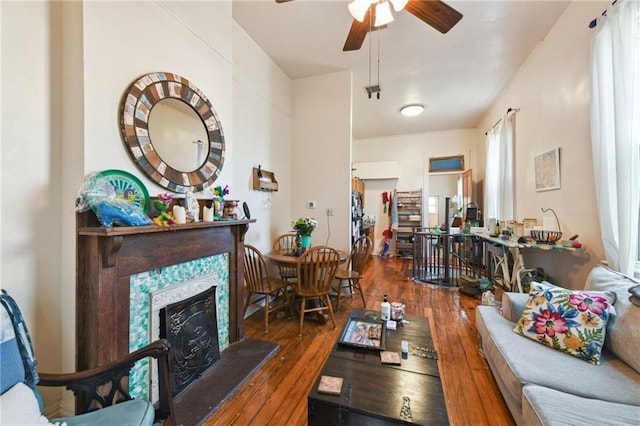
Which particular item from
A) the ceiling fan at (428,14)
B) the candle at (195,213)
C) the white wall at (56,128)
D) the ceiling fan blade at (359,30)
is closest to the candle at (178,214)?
the candle at (195,213)

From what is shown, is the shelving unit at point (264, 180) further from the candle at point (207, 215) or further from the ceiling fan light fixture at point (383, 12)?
the ceiling fan light fixture at point (383, 12)

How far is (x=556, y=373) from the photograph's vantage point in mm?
1315

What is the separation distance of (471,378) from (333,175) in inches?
110

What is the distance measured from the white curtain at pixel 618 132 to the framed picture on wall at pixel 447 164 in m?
4.38

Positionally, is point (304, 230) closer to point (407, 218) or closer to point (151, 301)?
point (151, 301)

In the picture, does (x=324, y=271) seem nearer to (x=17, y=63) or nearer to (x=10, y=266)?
(x=10, y=266)

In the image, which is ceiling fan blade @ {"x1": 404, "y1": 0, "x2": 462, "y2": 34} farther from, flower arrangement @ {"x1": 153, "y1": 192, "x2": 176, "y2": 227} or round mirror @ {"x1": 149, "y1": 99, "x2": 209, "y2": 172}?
flower arrangement @ {"x1": 153, "y1": 192, "x2": 176, "y2": 227}

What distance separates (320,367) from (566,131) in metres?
3.36

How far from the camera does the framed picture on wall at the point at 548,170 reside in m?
2.66

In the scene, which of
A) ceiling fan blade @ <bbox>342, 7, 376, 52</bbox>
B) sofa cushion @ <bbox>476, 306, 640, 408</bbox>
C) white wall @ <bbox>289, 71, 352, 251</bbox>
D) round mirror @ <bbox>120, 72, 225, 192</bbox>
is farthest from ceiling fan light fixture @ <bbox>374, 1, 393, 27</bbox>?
sofa cushion @ <bbox>476, 306, 640, 408</bbox>

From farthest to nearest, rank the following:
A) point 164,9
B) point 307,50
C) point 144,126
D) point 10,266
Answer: point 307,50 → point 164,9 → point 144,126 → point 10,266

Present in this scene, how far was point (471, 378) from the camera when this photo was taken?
187 centimetres

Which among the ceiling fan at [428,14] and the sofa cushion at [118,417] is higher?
the ceiling fan at [428,14]

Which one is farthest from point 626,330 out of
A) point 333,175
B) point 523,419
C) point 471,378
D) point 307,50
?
point 307,50
